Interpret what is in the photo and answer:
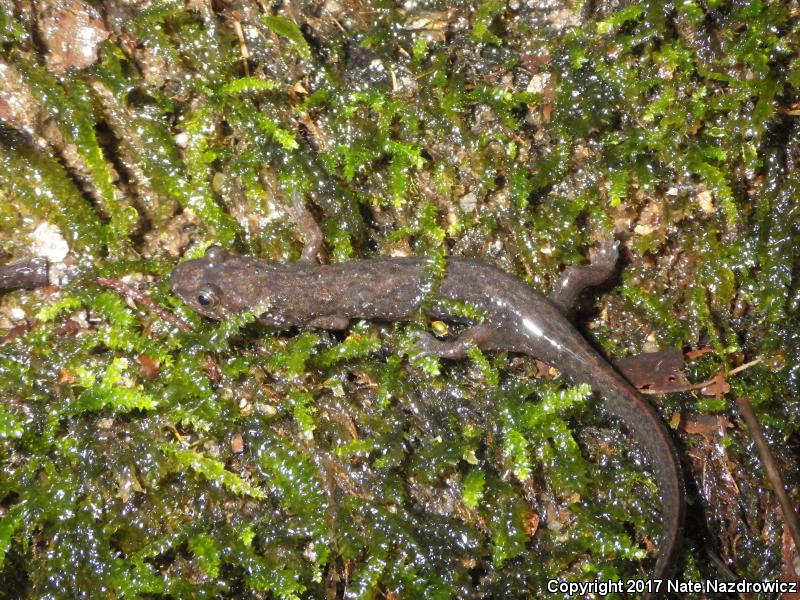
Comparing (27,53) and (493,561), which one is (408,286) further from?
(27,53)

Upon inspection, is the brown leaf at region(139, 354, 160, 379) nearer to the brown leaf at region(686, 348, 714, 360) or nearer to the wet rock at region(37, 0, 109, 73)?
the wet rock at region(37, 0, 109, 73)

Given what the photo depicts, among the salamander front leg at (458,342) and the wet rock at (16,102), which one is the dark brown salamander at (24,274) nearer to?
the wet rock at (16,102)

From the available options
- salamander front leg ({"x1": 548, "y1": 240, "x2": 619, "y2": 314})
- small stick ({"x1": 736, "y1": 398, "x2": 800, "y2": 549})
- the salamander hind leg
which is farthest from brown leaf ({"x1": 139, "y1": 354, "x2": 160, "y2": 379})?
small stick ({"x1": 736, "y1": 398, "x2": 800, "y2": 549})

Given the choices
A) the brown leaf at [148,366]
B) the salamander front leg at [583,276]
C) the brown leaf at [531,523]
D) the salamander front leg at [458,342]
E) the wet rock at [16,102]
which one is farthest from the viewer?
the salamander front leg at [583,276]

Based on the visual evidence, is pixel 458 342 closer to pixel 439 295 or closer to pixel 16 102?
pixel 439 295

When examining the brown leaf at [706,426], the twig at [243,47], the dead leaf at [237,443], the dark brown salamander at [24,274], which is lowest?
the dead leaf at [237,443]

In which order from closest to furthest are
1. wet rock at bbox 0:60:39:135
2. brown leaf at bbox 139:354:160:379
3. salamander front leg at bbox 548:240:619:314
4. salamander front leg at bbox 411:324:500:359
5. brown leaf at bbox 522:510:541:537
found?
1. wet rock at bbox 0:60:39:135
2. brown leaf at bbox 139:354:160:379
3. brown leaf at bbox 522:510:541:537
4. salamander front leg at bbox 411:324:500:359
5. salamander front leg at bbox 548:240:619:314

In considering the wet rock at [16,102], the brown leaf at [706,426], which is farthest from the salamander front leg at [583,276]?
the wet rock at [16,102]
